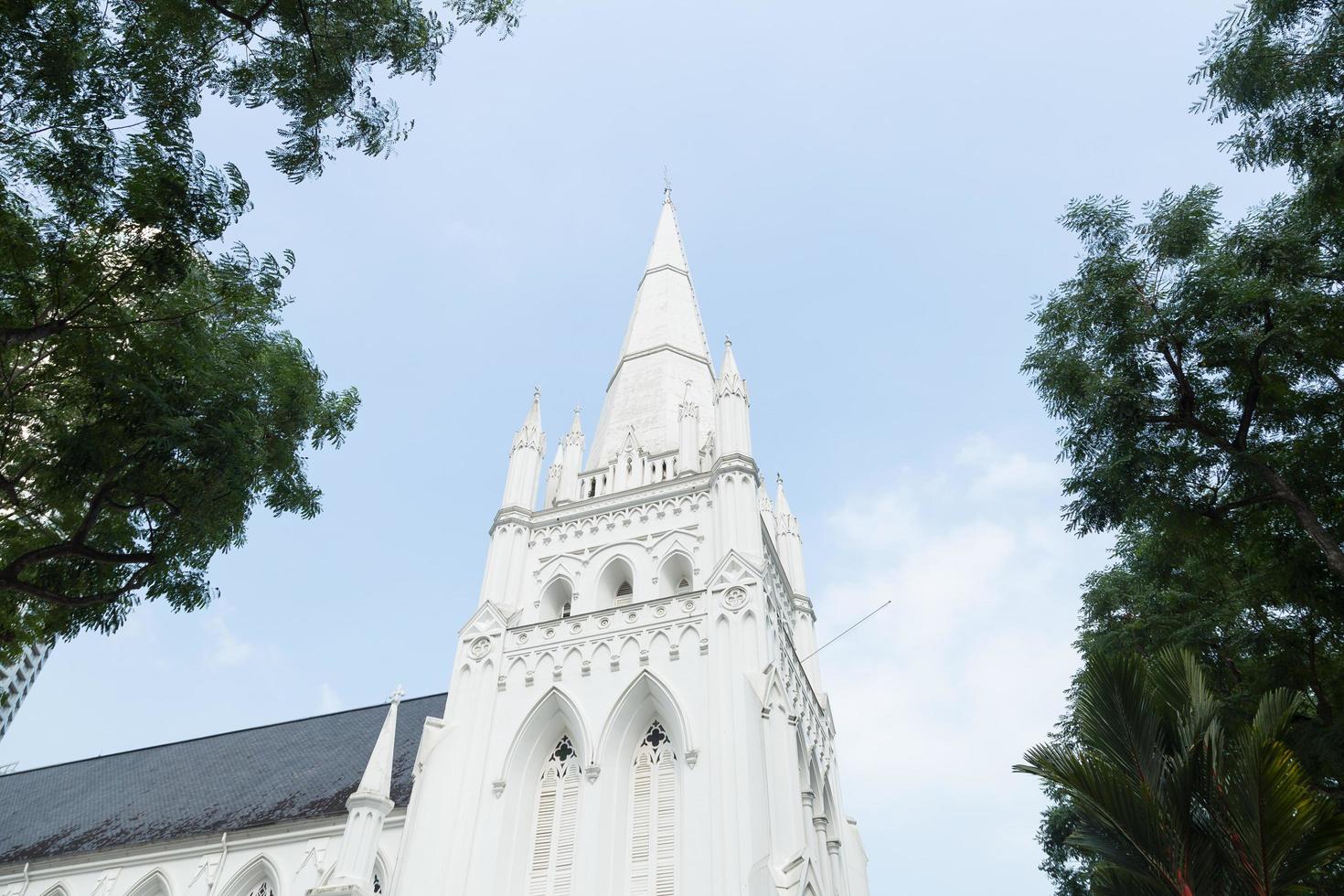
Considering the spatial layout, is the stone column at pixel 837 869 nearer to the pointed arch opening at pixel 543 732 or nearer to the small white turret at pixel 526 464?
the pointed arch opening at pixel 543 732

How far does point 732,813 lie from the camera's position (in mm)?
15859

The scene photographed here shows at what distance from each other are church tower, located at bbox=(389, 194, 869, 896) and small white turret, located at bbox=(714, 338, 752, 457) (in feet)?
0.19

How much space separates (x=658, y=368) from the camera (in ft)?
97.8

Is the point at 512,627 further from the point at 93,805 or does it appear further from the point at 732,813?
the point at 93,805

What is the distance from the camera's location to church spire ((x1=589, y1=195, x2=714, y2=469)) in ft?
89.0

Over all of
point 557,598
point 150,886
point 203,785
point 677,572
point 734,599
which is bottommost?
point 150,886

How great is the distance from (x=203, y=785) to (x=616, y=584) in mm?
13414

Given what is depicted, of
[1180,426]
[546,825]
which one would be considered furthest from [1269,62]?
[546,825]

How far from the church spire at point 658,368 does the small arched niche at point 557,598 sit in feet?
16.3

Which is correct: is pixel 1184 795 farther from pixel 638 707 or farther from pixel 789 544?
pixel 789 544

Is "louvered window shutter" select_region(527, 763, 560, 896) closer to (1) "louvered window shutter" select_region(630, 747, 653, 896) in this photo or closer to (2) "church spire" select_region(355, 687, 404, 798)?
(1) "louvered window shutter" select_region(630, 747, 653, 896)

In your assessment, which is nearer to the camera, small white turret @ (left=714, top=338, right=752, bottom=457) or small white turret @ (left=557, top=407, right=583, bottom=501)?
small white turret @ (left=714, top=338, right=752, bottom=457)

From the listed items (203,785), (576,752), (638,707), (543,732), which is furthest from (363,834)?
(203,785)

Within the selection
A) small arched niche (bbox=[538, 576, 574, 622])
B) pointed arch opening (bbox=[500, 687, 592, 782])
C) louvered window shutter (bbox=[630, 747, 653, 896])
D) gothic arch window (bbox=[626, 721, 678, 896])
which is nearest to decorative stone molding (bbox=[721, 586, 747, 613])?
gothic arch window (bbox=[626, 721, 678, 896])
